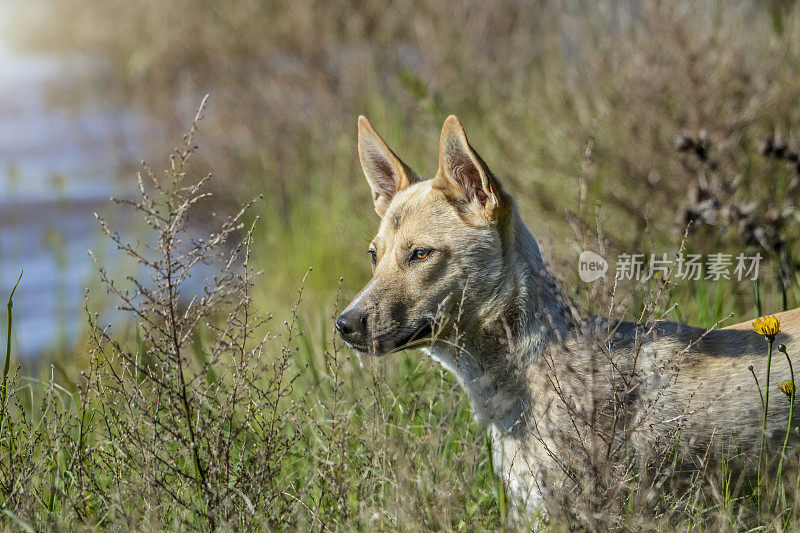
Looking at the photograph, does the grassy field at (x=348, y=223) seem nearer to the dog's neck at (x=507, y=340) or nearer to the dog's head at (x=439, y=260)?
the dog's neck at (x=507, y=340)

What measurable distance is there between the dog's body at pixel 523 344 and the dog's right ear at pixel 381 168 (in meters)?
A: 0.34

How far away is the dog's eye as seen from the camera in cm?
346

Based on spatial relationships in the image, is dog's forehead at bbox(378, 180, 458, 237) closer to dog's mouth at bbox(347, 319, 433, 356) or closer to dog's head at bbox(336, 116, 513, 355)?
dog's head at bbox(336, 116, 513, 355)

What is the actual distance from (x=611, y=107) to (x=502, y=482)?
4.16 m

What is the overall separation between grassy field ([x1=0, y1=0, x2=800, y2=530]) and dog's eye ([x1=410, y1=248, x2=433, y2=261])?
0.42 metres

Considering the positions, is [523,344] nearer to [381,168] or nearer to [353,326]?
[353,326]

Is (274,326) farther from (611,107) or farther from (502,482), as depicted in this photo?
(502,482)

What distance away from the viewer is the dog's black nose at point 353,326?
10.7ft

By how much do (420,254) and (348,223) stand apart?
418 cm

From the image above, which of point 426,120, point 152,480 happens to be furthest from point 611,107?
point 152,480

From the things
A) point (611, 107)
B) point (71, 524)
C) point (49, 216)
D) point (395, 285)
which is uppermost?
point (49, 216)

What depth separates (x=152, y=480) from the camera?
2.93m

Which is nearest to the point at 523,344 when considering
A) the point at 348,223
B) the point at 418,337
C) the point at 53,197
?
the point at 418,337

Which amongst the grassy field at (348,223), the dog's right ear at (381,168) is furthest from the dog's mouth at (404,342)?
the dog's right ear at (381,168)
